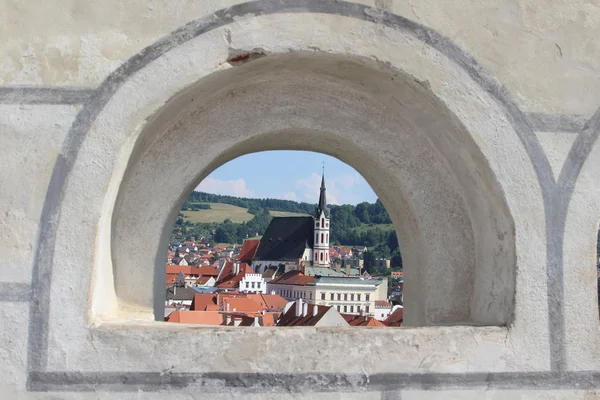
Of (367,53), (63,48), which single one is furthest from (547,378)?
(63,48)

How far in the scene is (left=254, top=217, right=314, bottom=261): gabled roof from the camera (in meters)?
113

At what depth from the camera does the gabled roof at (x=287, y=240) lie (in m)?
113

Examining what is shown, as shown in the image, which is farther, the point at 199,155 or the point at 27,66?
the point at 199,155

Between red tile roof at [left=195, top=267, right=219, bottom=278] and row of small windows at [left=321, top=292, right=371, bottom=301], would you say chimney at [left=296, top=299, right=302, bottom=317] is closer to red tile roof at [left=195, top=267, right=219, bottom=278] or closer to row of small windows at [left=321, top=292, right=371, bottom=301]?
row of small windows at [left=321, top=292, right=371, bottom=301]

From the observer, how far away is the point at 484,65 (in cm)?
398

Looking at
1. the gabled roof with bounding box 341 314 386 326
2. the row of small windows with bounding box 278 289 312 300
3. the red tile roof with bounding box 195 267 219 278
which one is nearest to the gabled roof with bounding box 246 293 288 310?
the row of small windows with bounding box 278 289 312 300

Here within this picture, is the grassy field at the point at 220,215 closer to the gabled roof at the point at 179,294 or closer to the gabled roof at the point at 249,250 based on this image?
the gabled roof at the point at 249,250

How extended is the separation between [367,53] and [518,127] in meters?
0.88

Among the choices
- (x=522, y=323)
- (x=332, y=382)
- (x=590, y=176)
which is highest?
(x=590, y=176)

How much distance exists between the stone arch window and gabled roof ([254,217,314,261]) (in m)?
106

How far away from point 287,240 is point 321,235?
5969 millimetres

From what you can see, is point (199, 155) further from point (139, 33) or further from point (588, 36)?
point (588, 36)

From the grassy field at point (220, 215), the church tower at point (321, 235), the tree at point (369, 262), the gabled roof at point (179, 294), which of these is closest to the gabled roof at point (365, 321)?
the gabled roof at point (179, 294)

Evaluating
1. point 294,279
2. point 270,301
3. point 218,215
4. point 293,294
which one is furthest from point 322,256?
point 218,215
